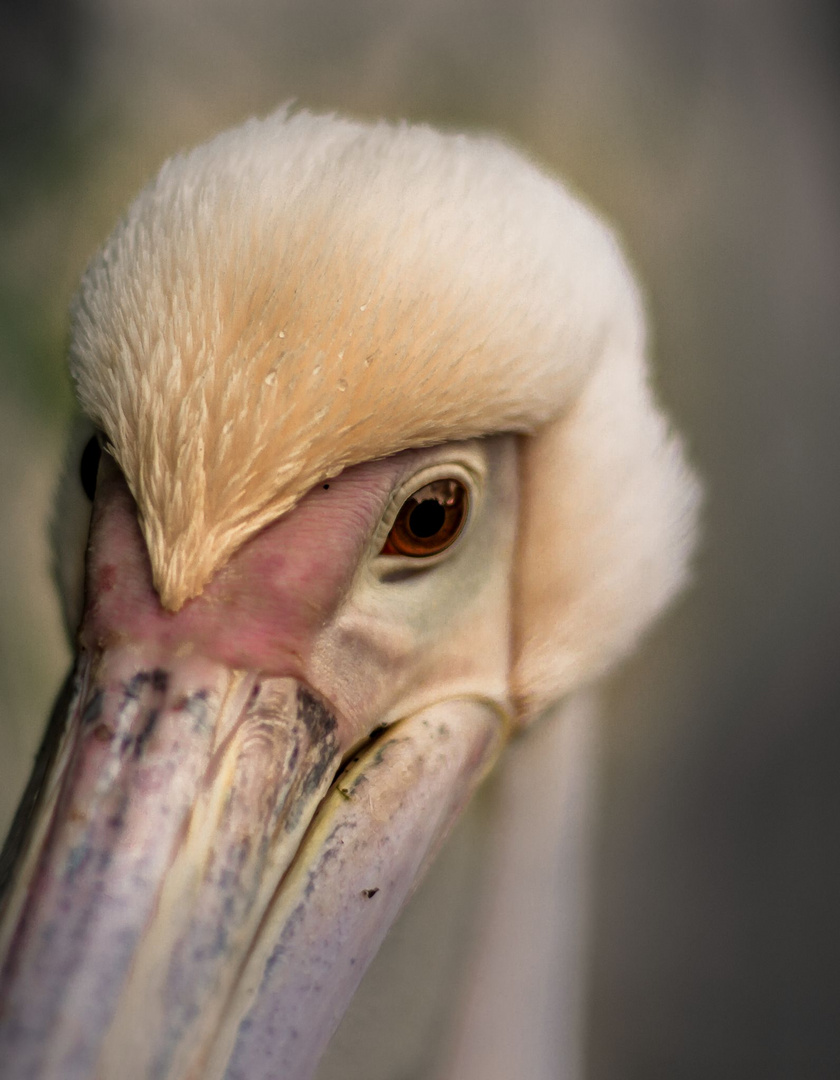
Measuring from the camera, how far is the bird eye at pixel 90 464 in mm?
605

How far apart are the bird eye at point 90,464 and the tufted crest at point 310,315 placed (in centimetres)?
5

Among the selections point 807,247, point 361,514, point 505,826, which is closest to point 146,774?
point 361,514

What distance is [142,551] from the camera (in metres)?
0.54

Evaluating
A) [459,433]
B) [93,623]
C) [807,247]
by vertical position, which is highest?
[807,247]

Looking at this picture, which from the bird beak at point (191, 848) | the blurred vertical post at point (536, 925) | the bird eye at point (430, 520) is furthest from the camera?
the blurred vertical post at point (536, 925)

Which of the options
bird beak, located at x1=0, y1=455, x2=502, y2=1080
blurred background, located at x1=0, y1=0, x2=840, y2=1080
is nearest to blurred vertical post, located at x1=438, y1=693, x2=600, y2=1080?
blurred background, located at x1=0, y1=0, x2=840, y2=1080

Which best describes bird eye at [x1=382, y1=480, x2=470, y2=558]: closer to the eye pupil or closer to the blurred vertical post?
the eye pupil

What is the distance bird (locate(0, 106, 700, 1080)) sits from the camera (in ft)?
1.51

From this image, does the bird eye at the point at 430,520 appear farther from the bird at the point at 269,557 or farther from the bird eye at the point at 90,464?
the bird eye at the point at 90,464

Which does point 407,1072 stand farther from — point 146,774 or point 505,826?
point 146,774

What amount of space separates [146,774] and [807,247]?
51 centimetres

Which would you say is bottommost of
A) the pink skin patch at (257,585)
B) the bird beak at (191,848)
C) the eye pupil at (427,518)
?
the bird beak at (191,848)

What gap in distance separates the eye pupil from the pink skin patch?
27 millimetres

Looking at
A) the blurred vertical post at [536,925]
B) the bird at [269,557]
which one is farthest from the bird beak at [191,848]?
the blurred vertical post at [536,925]
